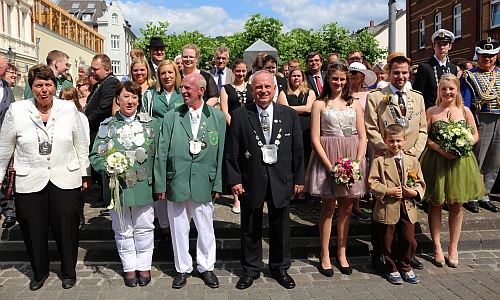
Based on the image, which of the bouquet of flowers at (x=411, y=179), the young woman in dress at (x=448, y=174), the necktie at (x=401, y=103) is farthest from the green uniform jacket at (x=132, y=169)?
the young woman in dress at (x=448, y=174)

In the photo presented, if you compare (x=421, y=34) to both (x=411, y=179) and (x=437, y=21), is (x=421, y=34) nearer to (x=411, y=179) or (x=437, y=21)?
(x=437, y=21)

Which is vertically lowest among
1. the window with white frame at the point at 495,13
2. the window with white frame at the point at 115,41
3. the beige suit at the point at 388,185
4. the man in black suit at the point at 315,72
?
the beige suit at the point at 388,185

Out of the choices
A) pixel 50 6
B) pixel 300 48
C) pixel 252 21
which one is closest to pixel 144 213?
pixel 252 21

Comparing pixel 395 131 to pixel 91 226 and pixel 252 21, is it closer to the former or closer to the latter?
pixel 91 226

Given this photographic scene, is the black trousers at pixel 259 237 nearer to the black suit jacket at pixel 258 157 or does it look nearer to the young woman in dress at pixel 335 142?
the black suit jacket at pixel 258 157

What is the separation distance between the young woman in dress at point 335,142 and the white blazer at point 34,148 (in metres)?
2.62

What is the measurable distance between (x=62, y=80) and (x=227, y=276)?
4273 millimetres

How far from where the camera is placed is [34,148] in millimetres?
4754

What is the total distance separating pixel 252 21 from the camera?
88.8 feet

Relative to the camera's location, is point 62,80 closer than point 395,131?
No

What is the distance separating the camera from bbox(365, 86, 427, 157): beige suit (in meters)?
5.43

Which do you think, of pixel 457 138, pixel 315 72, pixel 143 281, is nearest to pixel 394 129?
pixel 457 138

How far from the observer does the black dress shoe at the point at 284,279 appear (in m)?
4.89

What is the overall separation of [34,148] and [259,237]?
2485 mm
